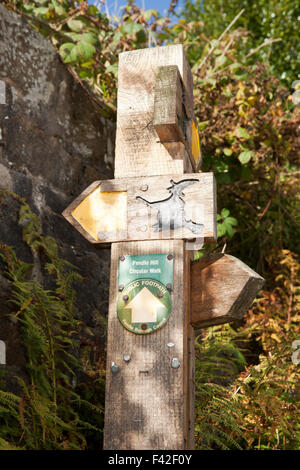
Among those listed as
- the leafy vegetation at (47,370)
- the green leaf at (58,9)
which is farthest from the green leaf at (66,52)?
A: the leafy vegetation at (47,370)

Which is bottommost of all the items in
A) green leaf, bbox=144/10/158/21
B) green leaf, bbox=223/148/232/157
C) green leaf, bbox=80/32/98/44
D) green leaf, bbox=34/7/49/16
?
green leaf, bbox=223/148/232/157

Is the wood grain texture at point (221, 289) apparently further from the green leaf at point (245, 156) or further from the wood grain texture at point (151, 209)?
the green leaf at point (245, 156)

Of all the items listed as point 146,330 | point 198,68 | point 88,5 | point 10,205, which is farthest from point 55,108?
point 146,330

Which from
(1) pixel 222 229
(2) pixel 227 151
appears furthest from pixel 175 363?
(2) pixel 227 151

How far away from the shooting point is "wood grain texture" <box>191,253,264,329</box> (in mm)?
2016

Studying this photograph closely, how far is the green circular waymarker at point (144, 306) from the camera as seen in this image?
2.02 metres

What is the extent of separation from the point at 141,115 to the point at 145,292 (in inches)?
32.3

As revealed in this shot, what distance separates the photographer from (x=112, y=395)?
199cm

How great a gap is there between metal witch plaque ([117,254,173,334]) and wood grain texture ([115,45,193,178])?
409 mm

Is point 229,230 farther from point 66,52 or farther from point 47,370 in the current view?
point 47,370

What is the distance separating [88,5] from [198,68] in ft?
3.56

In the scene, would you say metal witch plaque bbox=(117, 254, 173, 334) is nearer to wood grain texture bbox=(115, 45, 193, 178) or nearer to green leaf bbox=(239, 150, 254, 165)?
wood grain texture bbox=(115, 45, 193, 178)

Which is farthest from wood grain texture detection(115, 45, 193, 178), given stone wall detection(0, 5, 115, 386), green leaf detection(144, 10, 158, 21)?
green leaf detection(144, 10, 158, 21)

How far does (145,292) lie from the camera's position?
2053mm
